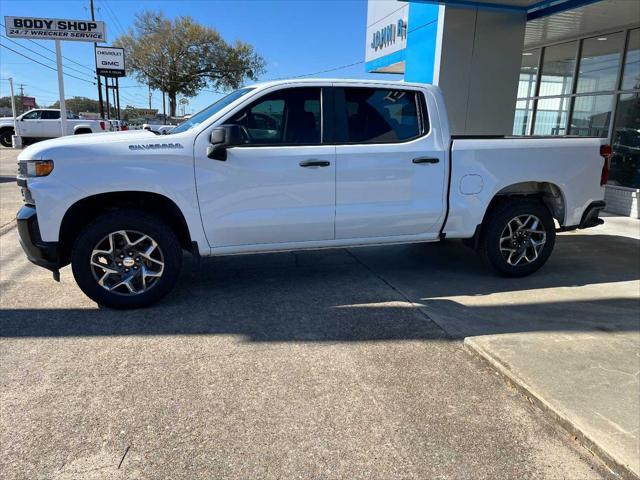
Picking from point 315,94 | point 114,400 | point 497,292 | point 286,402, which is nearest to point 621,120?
point 497,292

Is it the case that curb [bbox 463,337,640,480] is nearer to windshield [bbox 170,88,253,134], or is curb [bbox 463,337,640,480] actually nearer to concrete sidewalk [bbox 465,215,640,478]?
concrete sidewalk [bbox 465,215,640,478]

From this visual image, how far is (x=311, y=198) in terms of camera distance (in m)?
4.73

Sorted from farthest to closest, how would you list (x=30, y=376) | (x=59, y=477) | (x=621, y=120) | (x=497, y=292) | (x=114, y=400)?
(x=621, y=120), (x=497, y=292), (x=30, y=376), (x=114, y=400), (x=59, y=477)

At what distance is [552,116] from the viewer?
1334cm

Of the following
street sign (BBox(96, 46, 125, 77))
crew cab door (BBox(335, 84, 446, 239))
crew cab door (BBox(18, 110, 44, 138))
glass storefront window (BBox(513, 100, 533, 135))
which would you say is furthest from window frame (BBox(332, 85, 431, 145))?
street sign (BBox(96, 46, 125, 77))

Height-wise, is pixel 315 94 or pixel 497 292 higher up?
pixel 315 94

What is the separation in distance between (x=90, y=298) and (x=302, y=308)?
1883 mm

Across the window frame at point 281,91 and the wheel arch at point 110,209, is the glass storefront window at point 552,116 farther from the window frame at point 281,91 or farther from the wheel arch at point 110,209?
the wheel arch at point 110,209

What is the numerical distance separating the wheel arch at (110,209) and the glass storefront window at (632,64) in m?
10.1

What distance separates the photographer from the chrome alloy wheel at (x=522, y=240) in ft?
18.2

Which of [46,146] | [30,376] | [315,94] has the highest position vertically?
[315,94]

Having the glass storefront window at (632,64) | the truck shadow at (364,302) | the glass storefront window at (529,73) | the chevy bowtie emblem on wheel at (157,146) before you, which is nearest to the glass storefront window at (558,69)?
the glass storefront window at (529,73)

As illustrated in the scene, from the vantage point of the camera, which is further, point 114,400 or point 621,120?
point 621,120

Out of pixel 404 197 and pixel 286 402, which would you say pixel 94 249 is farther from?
pixel 404 197
